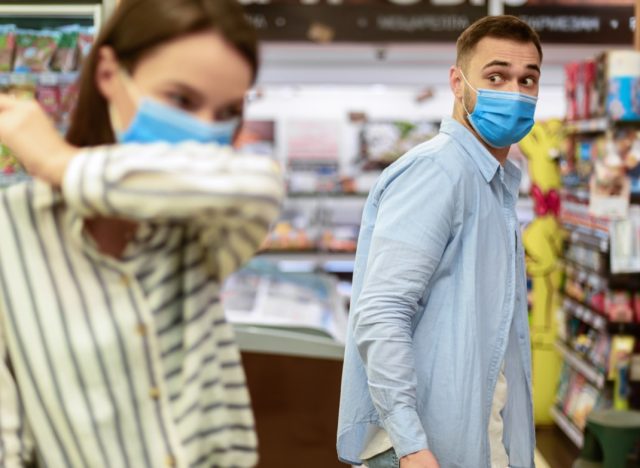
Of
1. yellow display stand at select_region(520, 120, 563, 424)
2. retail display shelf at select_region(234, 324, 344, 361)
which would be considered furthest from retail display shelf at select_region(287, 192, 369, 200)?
retail display shelf at select_region(234, 324, 344, 361)

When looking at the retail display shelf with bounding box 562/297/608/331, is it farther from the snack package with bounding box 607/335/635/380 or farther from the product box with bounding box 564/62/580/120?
the product box with bounding box 564/62/580/120

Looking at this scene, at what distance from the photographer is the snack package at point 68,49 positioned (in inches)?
135

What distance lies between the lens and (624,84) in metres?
4.73

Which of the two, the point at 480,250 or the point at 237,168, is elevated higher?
the point at 237,168

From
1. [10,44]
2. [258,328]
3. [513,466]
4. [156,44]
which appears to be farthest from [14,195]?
[10,44]

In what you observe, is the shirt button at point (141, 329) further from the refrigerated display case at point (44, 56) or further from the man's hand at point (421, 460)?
the refrigerated display case at point (44, 56)

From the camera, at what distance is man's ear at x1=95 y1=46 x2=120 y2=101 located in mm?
1106

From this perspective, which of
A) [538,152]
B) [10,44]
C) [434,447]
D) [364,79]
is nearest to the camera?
[434,447]

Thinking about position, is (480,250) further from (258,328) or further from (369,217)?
(258,328)

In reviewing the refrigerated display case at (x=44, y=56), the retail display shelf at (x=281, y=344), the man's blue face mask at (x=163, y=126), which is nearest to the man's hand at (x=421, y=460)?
the man's blue face mask at (x=163, y=126)

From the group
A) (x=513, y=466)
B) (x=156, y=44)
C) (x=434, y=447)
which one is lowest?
(x=513, y=466)

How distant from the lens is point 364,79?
6219mm

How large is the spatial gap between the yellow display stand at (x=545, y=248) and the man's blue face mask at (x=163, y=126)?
4.79 metres

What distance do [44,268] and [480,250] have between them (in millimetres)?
1146
